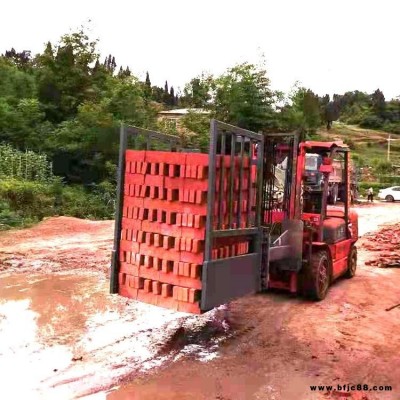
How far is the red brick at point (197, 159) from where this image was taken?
5.02 meters

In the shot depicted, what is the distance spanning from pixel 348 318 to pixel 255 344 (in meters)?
1.90

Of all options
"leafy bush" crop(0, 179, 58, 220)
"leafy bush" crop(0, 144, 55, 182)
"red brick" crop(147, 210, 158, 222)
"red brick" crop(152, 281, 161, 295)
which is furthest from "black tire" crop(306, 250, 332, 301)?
"leafy bush" crop(0, 144, 55, 182)

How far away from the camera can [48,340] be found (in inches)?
244

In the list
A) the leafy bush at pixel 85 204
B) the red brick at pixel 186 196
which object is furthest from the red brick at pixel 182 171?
the leafy bush at pixel 85 204

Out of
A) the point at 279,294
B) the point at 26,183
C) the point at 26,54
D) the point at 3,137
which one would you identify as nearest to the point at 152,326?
the point at 279,294

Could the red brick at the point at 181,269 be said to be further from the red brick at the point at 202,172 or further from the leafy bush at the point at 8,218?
the leafy bush at the point at 8,218

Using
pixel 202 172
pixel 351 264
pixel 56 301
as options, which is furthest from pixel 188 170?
pixel 351 264

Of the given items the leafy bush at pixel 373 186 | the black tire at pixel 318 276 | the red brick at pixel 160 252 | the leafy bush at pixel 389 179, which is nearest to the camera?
the red brick at pixel 160 252

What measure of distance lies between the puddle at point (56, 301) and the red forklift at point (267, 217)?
1352 mm

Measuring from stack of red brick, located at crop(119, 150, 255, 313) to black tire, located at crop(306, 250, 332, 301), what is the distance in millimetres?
2581

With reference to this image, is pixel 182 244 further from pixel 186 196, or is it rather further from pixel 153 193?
pixel 153 193

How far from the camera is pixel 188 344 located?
20.7 feet

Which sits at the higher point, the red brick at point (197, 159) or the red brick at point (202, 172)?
the red brick at point (197, 159)

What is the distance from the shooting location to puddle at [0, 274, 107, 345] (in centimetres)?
659
